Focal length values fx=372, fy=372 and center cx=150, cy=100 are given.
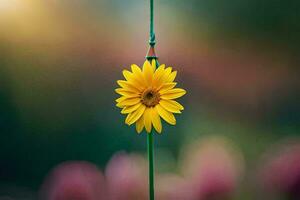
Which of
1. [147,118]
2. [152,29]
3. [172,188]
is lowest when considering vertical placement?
[172,188]

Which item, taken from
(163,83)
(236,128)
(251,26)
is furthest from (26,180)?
(251,26)

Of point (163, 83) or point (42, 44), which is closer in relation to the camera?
point (163, 83)

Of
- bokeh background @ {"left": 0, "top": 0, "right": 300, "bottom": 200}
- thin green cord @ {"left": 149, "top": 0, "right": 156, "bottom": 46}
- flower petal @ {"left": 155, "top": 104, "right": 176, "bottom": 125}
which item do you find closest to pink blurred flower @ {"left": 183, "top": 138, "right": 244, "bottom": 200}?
bokeh background @ {"left": 0, "top": 0, "right": 300, "bottom": 200}

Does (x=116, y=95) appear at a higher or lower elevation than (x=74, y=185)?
higher

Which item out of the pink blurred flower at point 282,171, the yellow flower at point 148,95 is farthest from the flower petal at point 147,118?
the pink blurred flower at point 282,171

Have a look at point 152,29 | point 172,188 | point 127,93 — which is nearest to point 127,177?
point 172,188

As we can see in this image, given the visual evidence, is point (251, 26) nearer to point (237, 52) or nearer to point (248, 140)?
point (237, 52)

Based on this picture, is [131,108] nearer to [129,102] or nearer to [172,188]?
[129,102]

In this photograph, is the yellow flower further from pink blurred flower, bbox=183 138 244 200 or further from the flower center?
pink blurred flower, bbox=183 138 244 200
